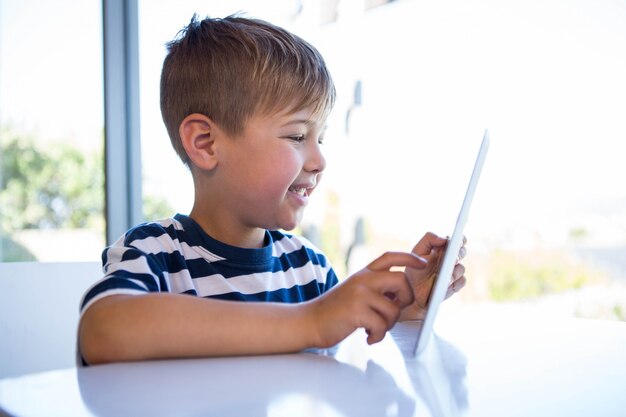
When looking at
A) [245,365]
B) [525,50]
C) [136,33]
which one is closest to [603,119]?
[525,50]

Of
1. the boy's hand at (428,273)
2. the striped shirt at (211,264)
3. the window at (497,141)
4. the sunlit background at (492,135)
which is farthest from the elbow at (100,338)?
the window at (497,141)

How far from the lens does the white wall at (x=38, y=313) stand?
1.14m

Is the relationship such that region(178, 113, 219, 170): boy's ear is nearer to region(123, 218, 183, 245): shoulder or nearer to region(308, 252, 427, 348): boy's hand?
region(123, 218, 183, 245): shoulder

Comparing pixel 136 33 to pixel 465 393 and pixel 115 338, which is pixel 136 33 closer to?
pixel 115 338

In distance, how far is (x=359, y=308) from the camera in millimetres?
657

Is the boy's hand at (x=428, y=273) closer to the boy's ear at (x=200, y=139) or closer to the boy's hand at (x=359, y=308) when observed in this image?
the boy's hand at (x=359, y=308)

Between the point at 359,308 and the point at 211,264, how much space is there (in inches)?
18.3

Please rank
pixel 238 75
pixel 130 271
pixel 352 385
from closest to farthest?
1. pixel 352 385
2. pixel 130 271
3. pixel 238 75

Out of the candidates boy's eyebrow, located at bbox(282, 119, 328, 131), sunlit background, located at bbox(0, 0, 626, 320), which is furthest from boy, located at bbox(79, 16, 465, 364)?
sunlit background, located at bbox(0, 0, 626, 320)

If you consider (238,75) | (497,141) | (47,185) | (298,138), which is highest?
(238,75)

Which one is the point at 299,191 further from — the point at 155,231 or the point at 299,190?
the point at 155,231

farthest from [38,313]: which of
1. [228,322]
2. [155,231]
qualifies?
[228,322]

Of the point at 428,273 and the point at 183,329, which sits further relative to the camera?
the point at 428,273

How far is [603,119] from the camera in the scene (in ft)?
19.9
